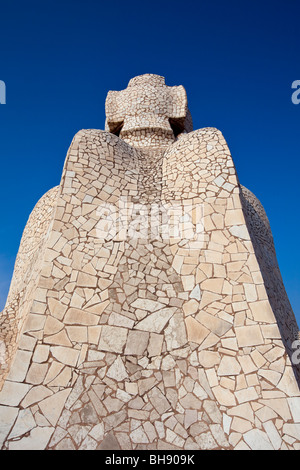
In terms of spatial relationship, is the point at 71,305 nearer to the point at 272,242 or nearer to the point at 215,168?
the point at 215,168

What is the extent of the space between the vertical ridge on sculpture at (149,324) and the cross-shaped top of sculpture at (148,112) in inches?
130

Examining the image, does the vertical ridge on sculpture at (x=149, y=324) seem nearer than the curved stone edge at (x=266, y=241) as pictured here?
Yes

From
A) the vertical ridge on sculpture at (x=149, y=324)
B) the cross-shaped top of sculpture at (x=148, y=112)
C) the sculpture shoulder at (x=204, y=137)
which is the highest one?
the cross-shaped top of sculpture at (x=148, y=112)

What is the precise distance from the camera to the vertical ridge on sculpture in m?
3.71

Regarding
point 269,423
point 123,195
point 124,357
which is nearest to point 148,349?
point 124,357

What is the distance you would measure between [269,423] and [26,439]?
2.95 metres

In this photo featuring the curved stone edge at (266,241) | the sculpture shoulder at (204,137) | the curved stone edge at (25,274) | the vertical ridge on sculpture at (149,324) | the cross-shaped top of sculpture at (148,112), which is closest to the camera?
the vertical ridge on sculpture at (149,324)

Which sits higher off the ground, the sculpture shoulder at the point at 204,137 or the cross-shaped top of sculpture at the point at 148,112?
the cross-shaped top of sculpture at the point at 148,112

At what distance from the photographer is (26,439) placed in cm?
349

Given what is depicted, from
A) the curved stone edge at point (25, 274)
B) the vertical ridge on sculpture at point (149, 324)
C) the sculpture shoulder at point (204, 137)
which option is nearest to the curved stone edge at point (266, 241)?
the sculpture shoulder at point (204, 137)

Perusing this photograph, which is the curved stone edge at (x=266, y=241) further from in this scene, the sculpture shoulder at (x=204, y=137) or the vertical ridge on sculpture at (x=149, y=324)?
the vertical ridge on sculpture at (x=149, y=324)

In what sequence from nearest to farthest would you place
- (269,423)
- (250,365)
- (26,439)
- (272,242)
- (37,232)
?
(26,439), (269,423), (250,365), (37,232), (272,242)

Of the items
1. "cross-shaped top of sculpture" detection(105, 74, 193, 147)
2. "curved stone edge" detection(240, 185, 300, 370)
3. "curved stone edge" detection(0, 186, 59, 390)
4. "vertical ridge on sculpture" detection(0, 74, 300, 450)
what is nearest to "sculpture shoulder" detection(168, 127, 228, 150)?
"vertical ridge on sculpture" detection(0, 74, 300, 450)

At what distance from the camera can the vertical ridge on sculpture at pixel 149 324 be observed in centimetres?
371
